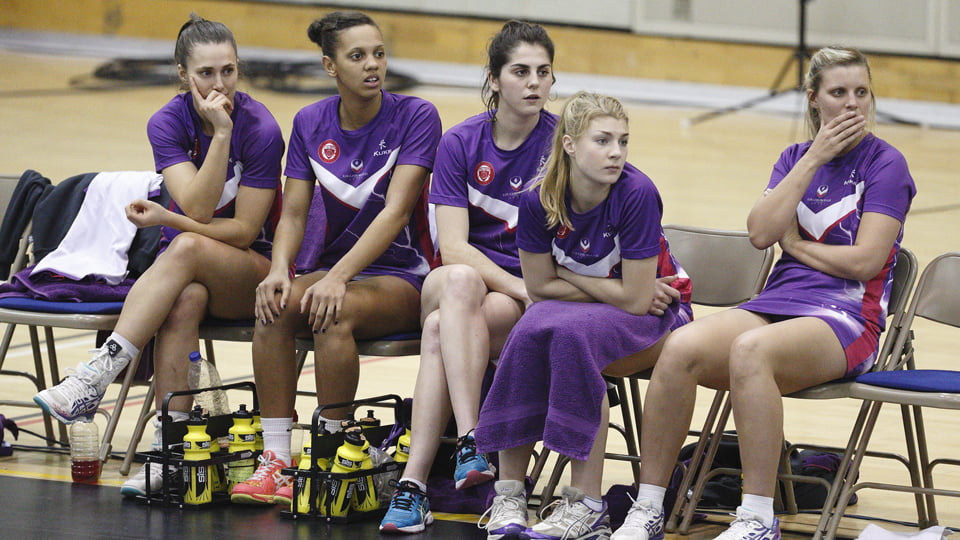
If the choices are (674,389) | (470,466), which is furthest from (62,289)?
(674,389)

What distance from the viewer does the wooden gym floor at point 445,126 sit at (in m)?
3.92

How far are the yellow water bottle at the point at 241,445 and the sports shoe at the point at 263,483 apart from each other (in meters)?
0.04

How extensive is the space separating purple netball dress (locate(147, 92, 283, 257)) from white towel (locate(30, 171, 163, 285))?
7.7 inches

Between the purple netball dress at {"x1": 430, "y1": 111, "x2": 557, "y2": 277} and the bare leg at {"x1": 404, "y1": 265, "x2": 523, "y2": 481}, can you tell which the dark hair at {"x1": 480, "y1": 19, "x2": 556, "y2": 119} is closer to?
the purple netball dress at {"x1": 430, "y1": 111, "x2": 557, "y2": 277}

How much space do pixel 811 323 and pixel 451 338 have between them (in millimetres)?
992

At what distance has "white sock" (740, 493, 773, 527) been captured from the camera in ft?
11.4

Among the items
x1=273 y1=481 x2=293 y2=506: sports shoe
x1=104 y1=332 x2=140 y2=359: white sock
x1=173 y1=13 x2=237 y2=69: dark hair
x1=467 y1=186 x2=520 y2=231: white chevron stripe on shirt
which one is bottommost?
x1=273 y1=481 x2=293 y2=506: sports shoe

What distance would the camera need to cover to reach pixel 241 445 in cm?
410

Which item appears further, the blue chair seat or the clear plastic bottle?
the clear plastic bottle

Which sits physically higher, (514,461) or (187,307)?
(187,307)

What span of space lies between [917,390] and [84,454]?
2516mm

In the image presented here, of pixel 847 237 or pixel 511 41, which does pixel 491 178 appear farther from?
pixel 847 237

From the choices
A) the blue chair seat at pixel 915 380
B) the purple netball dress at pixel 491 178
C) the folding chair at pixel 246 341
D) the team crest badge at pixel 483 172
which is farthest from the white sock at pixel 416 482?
the blue chair seat at pixel 915 380

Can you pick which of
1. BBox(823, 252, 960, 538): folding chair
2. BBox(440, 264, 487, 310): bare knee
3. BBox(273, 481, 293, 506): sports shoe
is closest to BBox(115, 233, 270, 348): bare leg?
BBox(273, 481, 293, 506): sports shoe
